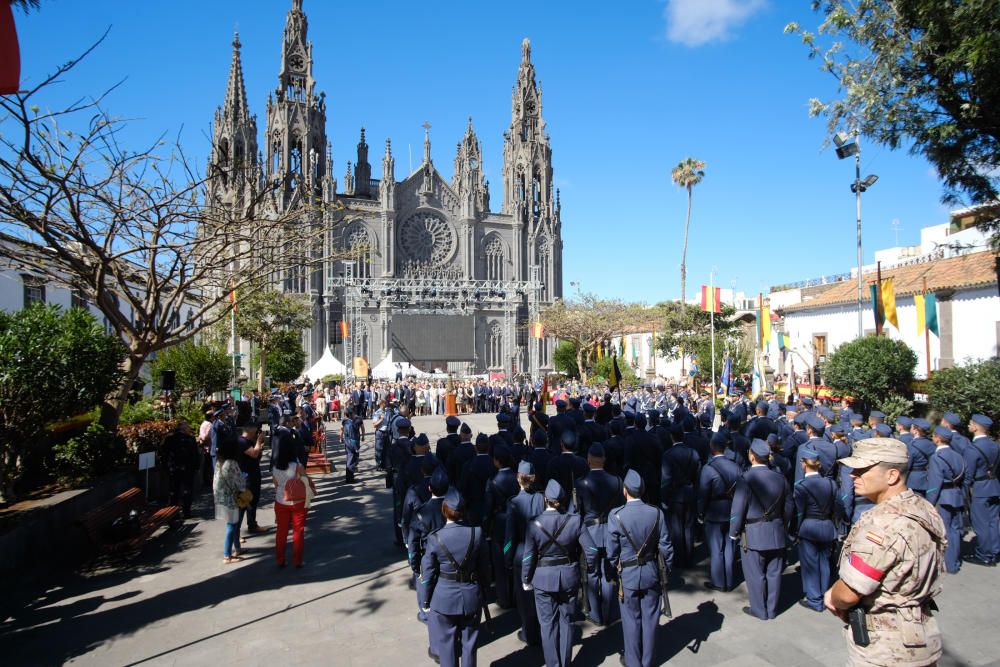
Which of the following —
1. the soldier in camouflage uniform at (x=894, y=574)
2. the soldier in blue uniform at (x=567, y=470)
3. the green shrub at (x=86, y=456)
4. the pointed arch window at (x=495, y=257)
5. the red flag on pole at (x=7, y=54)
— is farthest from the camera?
the pointed arch window at (x=495, y=257)

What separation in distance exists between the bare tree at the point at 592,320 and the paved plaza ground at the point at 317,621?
35.3 metres

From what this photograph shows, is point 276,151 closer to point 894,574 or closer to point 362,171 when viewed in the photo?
point 362,171

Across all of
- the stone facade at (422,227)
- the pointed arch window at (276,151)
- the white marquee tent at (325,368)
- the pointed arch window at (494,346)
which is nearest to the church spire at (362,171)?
the stone facade at (422,227)

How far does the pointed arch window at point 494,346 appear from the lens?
49.5 metres

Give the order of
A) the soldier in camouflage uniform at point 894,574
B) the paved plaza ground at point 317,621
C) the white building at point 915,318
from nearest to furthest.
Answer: the soldier in camouflage uniform at point 894,574
the paved plaza ground at point 317,621
the white building at point 915,318

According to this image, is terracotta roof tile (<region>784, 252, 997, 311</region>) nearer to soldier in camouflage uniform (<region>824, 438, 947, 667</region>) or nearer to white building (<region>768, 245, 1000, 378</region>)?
white building (<region>768, 245, 1000, 378</region>)

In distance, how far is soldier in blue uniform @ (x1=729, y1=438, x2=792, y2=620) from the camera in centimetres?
597

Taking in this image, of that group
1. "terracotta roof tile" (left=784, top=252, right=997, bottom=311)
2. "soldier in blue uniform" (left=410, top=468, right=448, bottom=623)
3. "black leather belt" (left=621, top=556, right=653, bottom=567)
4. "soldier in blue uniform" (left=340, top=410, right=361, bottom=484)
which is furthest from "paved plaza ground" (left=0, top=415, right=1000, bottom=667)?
"terracotta roof tile" (left=784, top=252, right=997, bottom=311)

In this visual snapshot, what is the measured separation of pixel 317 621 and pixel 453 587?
2.30 meters

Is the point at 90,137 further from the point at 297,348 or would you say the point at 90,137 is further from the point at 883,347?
the point at 297,348

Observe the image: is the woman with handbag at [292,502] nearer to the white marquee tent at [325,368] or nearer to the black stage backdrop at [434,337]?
the white marquee tent at [325,368]

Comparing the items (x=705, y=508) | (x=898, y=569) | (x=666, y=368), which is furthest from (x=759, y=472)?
(x=666, y=368)

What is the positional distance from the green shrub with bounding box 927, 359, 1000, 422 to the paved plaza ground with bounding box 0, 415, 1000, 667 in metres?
7.98

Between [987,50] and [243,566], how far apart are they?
576 inches
